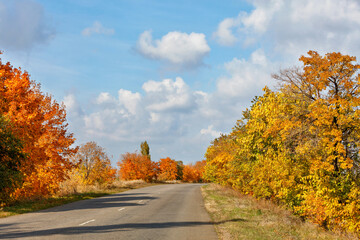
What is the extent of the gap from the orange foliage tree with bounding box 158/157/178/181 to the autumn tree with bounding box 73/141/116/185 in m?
45.2

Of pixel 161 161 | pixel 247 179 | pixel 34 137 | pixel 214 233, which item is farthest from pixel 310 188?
pixel 161 161

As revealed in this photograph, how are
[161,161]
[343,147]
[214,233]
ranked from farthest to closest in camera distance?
1. [161,161]
2. [343,147]
3. [214,233]

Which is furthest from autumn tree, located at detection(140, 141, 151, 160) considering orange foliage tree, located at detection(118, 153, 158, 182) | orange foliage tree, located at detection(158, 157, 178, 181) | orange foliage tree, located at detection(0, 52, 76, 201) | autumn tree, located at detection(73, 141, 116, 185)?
orange foliage tree, located at detection(0, 52, 76, 201)

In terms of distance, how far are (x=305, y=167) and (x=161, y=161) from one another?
72.7 metres

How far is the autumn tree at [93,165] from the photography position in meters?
39.6

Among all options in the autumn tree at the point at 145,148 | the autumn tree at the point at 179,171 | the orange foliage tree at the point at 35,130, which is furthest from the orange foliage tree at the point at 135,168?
the orange foliage tree at the point at 35,130

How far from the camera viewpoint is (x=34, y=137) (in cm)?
2234

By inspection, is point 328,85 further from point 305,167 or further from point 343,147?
point 305,167

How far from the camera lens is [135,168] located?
69.6 meters

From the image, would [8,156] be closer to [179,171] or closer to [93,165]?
[93,165]

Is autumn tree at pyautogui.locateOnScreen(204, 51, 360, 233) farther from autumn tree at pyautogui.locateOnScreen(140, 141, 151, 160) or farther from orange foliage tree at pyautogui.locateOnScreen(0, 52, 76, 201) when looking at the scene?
autumn tree at pyautogui.locateOnScreen(140, 141, 151, 160)

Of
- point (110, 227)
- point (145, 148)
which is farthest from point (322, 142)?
point (145, 148)

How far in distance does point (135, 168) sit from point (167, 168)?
18.7 m

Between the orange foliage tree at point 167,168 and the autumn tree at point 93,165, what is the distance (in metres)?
45.2
